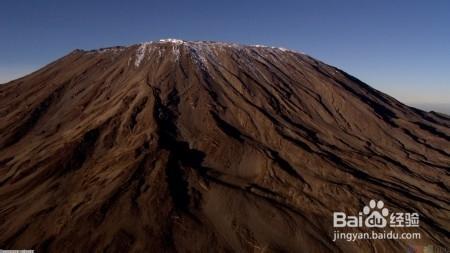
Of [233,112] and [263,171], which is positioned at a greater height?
[233,112]

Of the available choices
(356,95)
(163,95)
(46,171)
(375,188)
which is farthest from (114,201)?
(356,95)

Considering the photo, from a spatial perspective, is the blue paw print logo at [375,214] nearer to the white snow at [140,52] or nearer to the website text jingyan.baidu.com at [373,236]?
the website text jingyan.baidu.com at [373,236]

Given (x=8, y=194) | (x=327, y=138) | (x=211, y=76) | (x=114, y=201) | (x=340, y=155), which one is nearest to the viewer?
(x=114, y=201)

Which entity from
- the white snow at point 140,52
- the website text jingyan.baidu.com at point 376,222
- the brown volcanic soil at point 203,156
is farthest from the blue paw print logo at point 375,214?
the white snow at point 140,52

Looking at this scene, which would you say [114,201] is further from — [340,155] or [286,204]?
[340,155]

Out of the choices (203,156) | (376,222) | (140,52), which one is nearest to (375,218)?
(376,222)

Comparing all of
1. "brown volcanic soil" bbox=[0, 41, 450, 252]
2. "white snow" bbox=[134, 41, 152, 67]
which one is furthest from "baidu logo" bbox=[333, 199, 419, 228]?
"white snow" bbox=[134, 41, 152, 67]
